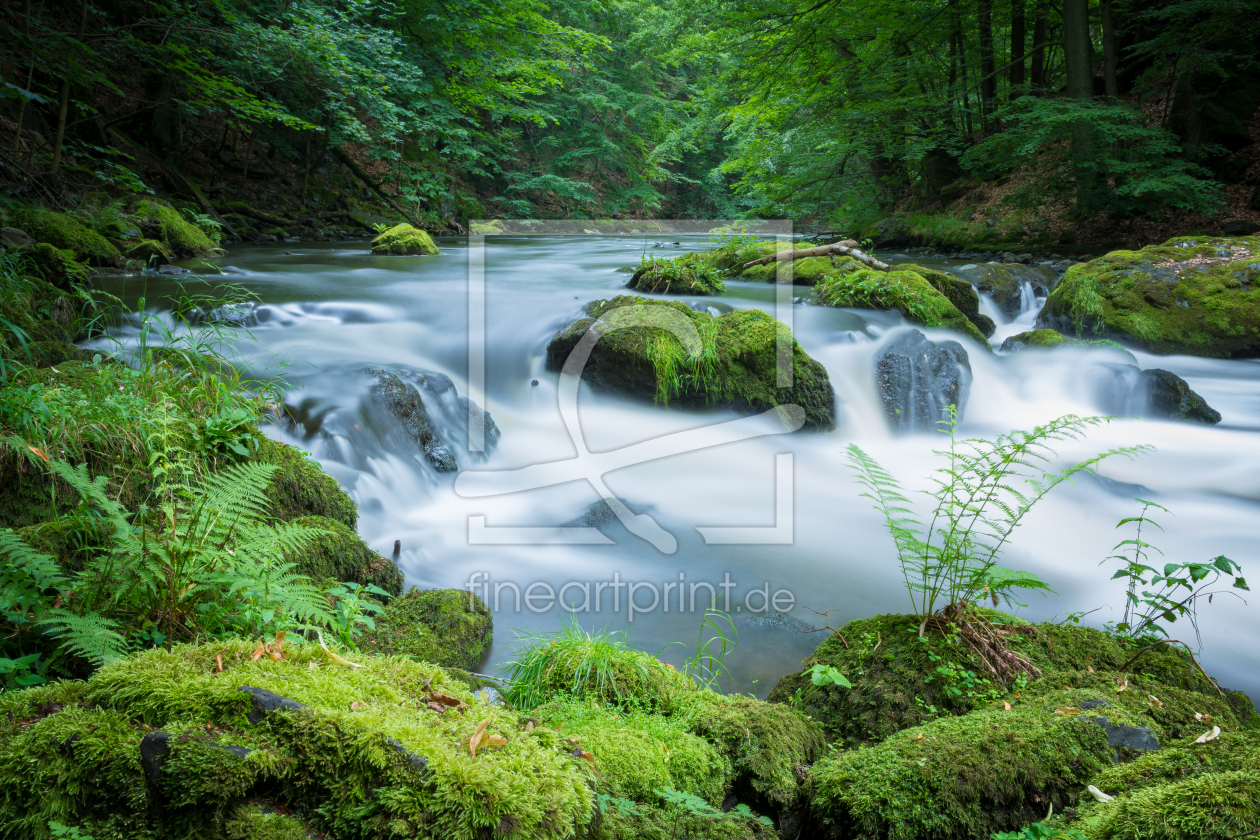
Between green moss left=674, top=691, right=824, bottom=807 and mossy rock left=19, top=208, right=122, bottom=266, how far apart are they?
8619mm

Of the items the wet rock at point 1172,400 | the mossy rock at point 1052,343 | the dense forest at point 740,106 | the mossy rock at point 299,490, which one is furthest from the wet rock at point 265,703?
the mossy rock at point 1052,343

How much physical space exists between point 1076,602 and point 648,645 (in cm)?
Answer: 297

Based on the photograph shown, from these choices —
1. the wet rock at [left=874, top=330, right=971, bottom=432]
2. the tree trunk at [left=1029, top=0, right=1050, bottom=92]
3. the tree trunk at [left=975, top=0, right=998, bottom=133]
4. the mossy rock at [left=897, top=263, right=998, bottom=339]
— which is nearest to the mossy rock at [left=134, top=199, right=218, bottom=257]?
the wet rock at [left=874, top=330, right=971, bottom=432]

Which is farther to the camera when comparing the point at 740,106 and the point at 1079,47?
the point at 740,106

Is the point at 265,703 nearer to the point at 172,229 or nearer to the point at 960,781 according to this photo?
the point at 960,781

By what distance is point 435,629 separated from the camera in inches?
126

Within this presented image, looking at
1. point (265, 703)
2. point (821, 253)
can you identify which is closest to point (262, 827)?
point (265, 703)

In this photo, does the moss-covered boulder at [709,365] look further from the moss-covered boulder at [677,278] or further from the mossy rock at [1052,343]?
the mossy rock at [1052,343]

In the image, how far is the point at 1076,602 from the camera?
4.40m

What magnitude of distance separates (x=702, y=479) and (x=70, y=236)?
800 cm

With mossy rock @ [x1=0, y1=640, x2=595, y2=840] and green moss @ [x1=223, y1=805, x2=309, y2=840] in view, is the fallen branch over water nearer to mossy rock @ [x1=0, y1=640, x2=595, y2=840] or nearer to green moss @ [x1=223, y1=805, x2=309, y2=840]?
mossy rock @ [x1=0, y1=640, x2=595, y2=840]

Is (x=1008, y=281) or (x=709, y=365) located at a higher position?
(x=1008, y=281)

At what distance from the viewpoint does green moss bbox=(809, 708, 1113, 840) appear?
1783 mm

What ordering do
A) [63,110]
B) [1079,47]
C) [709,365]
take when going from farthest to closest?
[1079,47] < [63,110] < [709,365]
